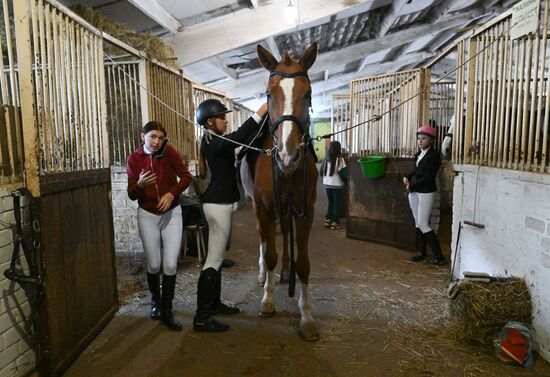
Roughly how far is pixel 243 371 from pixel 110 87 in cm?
394

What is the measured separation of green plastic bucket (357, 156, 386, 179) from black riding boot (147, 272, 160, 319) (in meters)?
3.58

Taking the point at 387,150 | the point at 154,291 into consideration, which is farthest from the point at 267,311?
the point at 387,150

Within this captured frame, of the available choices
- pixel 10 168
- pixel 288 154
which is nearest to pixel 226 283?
pixel 288 154

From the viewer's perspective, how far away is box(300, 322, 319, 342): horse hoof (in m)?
2.78

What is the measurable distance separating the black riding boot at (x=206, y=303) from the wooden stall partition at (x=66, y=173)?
823mm

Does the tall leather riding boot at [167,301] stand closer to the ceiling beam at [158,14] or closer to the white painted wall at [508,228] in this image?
the white painted wall at [508,228]

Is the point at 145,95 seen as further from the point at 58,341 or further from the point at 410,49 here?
the point at 410,49

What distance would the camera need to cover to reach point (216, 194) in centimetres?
284

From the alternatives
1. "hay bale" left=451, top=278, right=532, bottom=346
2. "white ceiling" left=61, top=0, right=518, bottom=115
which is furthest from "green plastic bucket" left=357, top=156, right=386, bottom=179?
"hay bale" left=451, top=278, right=532, bottom=346

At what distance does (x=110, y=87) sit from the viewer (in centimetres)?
464

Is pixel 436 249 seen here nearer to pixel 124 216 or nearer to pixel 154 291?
pixel 154 291

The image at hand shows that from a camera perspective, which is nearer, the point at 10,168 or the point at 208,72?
the point at 10,168

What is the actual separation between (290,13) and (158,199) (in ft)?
12.0

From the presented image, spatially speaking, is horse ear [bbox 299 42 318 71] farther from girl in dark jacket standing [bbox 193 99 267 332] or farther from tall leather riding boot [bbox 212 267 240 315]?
tall leather riding boot [bbox 212 267 240 315]
